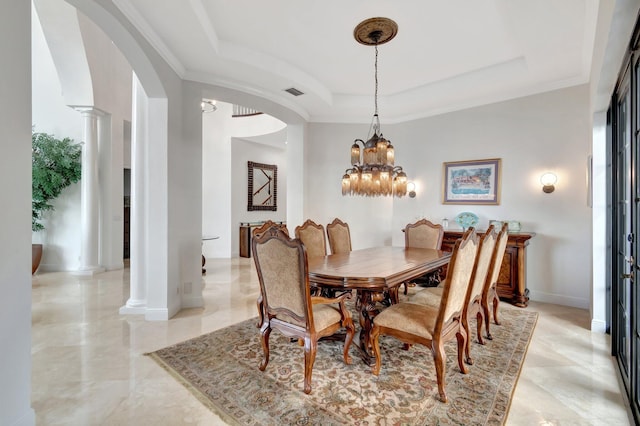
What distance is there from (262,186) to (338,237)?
16.1ft

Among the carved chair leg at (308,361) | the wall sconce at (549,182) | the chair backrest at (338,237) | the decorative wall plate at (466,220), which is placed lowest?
the carved chair leg at (308,361)

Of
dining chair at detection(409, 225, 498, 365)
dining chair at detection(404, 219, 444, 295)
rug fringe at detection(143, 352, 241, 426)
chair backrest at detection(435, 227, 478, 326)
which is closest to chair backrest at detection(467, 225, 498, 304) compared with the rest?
dining chair at detection(409, 225, 498, 365)

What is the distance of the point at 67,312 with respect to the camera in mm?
3607

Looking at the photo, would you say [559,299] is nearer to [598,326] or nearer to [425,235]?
[598,326]

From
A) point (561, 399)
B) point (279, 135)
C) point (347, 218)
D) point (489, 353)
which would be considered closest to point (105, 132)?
point (279, 135)

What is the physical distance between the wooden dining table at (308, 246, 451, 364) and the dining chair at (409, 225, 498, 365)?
24 cm

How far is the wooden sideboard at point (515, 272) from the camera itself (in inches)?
152

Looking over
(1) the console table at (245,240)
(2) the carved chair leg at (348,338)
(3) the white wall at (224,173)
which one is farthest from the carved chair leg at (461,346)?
(3) the white wall at (224,173)

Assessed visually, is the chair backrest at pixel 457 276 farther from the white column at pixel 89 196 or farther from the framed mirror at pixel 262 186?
the framed mirror at pixel 262 186

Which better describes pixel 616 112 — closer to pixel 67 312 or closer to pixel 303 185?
pixel 303 185

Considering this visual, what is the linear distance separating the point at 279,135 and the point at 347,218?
2.99 metres

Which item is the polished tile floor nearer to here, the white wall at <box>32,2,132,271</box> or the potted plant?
the white wall at <box>32,2,132,271</box>

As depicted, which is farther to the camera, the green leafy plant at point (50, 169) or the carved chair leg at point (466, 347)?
the green leafy plant at point (50, 169)

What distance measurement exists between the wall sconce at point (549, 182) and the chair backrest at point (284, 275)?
3.75 m
